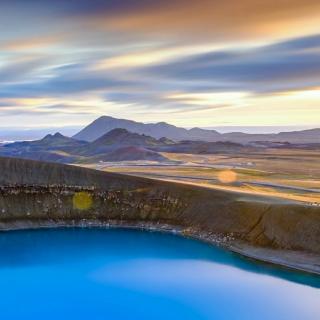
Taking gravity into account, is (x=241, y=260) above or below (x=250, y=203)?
below

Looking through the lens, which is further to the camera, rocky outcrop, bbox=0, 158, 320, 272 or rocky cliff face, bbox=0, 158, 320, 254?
rocky cliff face, bbox=0, 158, 320, 254

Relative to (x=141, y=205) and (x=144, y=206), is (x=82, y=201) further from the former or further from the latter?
(x=144, y=206)

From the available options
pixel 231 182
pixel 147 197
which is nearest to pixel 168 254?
pixel 147 197

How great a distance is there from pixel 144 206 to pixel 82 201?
1143 cm

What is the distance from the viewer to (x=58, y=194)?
8562 cm

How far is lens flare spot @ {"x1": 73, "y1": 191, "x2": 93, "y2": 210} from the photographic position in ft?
276

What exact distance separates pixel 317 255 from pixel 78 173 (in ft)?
161

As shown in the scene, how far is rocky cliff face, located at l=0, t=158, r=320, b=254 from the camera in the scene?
67.8 metres

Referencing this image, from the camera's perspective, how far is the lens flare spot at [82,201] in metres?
84.0

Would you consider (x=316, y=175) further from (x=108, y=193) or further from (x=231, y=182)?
(x=108, y=193)

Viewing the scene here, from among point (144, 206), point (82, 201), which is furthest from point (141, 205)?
point (82, 201)

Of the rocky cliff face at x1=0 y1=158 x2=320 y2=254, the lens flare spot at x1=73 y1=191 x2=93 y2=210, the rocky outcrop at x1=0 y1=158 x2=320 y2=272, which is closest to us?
the rocky outcrop at x1=0 y1=158 x2=320 y2=272

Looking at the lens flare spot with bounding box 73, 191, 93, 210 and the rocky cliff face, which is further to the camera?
the lens flare spot with bounding box 73, 191, 93, 210

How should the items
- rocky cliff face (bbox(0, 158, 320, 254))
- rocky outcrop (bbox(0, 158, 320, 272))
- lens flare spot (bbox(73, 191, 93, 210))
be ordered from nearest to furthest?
rocky outcrop (bbox(0, 158, 320, 272))
rocky cliff face (bbox(0, 158, 320, 254))
lens flare spot (bbox(73, 191, 93, 210))
